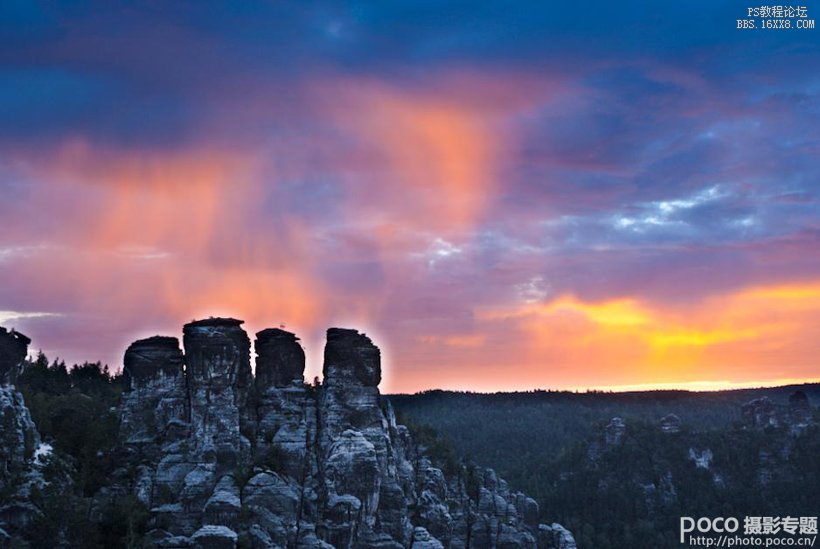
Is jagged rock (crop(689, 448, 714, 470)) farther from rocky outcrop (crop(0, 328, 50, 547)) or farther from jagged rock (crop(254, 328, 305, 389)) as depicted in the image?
rocky outcrop (crop(0, 328, 50, 547))

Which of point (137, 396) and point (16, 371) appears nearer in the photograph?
point (16, 371)

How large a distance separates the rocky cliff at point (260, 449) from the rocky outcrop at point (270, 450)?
12 centimetres

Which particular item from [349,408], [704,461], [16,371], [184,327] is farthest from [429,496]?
[704,461]

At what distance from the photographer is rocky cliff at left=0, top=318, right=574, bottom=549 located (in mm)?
81000

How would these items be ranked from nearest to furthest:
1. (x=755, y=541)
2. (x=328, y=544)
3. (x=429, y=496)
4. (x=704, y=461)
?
1. (x=328, y=544)
2. (x=429, y=496)
3. (x=755, y=541)
4. (x=704, y=461)

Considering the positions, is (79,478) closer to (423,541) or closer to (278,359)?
(278,359)

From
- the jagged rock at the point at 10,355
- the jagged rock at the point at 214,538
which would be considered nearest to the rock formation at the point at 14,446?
the jagged rock at the point at 10,355

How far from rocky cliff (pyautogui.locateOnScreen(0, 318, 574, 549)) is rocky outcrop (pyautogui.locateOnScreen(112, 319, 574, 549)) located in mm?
119

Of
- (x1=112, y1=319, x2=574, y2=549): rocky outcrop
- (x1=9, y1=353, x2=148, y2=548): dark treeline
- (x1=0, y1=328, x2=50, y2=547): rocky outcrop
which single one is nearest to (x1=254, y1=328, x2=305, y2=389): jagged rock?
(x1=112, y1=319, x2=574, y2=549): rocky outcrop

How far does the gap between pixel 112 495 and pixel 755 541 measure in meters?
117

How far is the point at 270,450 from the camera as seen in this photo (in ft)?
293

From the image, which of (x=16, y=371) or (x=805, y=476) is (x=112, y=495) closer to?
A: (x=16, y=371)

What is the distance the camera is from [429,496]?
10181cm

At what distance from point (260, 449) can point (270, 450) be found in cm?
114
